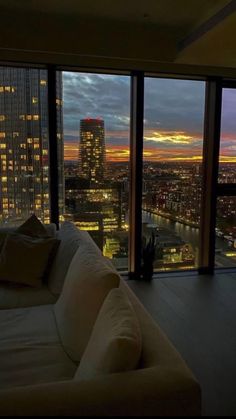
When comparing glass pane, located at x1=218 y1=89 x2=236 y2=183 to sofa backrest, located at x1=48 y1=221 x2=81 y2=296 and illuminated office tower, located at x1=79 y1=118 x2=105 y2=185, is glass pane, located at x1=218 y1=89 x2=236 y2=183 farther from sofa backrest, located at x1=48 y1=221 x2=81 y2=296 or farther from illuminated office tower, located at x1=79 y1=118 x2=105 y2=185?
sofa backrest, located at x1=48 y1=221 x2=81 y2=296

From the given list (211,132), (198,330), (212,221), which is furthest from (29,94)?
(198,330)

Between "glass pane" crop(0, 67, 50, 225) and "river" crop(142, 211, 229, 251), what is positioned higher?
"glass pane" crop(0, 67, 50, 225)

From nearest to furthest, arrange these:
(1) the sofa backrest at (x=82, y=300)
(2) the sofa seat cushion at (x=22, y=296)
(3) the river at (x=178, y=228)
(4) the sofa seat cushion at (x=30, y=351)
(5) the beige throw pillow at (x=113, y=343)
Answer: (5) the beige throw pillow at (x=113, y=343) < (4) the sofa seat cushion at (x=30, y=351) < (1) the sofa backrest at (x=82, y=300) < (2) the sofa seat cushion at (x=22, y=296) < (3) the river at (x=178, y=228)

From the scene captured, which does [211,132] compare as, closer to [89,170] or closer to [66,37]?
[89,170]

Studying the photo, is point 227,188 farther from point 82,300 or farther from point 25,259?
point 82,300

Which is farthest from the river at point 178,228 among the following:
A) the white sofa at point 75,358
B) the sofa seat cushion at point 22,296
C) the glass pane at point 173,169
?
the sofa seat cushion at point 22,296

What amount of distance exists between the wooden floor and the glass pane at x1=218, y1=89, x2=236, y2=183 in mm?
1367

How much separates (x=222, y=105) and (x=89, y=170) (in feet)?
6.40

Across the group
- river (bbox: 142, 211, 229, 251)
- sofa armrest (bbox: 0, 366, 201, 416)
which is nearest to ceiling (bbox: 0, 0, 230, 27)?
river (bbox: 142, 211, 229, 251)

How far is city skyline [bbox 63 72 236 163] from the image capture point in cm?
395

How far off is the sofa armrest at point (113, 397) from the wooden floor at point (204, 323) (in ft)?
3.58

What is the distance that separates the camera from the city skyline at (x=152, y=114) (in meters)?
3.95

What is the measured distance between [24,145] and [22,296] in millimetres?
2043

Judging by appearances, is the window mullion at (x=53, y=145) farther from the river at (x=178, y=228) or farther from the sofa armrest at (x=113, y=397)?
the sofa armrest at (x=113, y=397)
